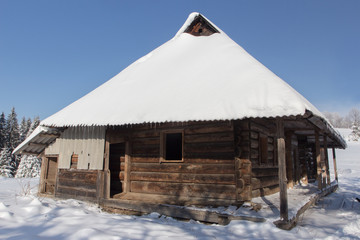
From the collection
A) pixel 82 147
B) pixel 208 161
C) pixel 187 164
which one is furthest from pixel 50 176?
pixel 208 161

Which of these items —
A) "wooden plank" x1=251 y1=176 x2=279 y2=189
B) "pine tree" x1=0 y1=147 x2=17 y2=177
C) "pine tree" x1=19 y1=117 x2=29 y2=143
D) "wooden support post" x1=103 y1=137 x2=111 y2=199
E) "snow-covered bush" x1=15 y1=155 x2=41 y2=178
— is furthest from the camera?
"pine tree" x1=19 y1=117 x2=29 y2=143

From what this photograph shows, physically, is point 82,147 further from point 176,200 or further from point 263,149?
point 263,149

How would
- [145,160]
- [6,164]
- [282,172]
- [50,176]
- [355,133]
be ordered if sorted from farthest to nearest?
[355,133]
[6,164]
[50,176]
[145,160]
[282,172]

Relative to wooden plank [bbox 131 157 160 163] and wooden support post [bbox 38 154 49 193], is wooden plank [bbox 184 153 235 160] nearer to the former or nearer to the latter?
wooden plank [bbox 131 157 160 163]

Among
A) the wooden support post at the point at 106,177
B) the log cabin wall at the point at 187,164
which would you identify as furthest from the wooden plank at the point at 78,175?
the log cabin wall at the point at 187,164

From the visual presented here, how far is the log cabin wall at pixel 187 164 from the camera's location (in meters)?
7.84

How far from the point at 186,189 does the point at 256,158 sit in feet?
8.13

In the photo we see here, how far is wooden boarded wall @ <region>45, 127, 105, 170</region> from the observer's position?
946cm

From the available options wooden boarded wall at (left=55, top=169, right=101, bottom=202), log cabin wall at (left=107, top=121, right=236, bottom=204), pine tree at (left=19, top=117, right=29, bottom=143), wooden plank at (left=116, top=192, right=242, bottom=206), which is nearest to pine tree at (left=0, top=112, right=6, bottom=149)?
pine tree at (left=19, top=117, right=29, bottom=143)

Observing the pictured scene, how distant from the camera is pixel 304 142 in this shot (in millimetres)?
16500

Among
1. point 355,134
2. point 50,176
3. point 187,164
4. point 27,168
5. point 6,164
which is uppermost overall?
point 355,134

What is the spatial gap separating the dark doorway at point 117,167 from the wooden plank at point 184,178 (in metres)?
0.84

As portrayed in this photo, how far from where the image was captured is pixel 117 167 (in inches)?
408

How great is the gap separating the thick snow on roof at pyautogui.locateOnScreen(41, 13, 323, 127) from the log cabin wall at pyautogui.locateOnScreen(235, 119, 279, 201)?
4.34 feet
